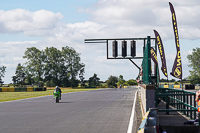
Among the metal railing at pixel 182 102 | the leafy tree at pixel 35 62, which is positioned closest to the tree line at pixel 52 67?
the leafy tree at pixel 35 62

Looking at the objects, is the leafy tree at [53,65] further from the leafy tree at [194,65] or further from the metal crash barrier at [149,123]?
the metal crash barrier at [149,123]

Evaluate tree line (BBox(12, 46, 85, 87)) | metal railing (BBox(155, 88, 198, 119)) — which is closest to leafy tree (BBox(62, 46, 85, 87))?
tree line (BBox(12, 46, 85, 87))

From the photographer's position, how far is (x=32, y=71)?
125000 millimetres

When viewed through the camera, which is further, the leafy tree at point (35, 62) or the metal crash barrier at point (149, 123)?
the leafy tree at point (35, 62)

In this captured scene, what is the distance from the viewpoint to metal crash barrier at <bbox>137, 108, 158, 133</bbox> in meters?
6.54

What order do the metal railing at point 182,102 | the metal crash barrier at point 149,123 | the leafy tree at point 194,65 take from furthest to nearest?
the leafy tree at point 194,65, the metal railing at point 182,102, the metal crash barrier at point 149,123

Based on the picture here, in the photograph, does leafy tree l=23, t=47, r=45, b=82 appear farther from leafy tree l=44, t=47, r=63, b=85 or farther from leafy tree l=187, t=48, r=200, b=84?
leafy tree l=187, t=48, r=200, b=84

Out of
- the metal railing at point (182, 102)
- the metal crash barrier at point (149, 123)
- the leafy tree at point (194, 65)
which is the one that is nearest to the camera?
the metal crash barrier at point (149, 123)

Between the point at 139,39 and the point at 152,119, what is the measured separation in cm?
3264

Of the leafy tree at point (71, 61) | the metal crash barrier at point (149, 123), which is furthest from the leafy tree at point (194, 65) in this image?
the metal crash barrier at point (149, 123)

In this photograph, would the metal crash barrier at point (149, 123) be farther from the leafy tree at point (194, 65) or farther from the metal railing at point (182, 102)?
the leafy tree at point (194, 65)

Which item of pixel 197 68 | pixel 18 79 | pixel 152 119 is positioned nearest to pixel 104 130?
pixel 152 119

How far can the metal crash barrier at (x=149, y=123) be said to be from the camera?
21.4 ft

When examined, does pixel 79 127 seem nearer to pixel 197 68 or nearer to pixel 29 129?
pixel 29 129
